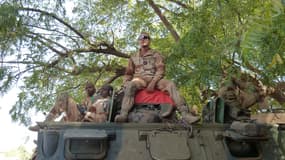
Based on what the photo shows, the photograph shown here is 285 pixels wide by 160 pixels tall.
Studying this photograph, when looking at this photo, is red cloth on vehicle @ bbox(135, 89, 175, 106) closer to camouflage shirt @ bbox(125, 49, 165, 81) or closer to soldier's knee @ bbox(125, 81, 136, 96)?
soldier's knee @ bbox(125, 81, 136, 96)

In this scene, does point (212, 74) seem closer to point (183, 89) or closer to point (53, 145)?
point (183, 89)

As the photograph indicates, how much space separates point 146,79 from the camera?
267 inches

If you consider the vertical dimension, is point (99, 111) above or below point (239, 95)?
below

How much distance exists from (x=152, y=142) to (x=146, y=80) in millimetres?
1416

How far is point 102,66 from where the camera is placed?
12.0 metres

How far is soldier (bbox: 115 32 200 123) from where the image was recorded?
6.25 meters

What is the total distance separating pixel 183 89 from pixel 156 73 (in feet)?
12.1

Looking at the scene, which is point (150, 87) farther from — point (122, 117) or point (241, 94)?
point (241, 94)

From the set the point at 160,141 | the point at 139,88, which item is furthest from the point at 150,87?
the point at 160,141

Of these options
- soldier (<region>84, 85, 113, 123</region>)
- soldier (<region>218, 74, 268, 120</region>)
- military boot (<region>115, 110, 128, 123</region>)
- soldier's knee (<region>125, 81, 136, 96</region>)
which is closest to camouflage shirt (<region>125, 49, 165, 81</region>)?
soldier's knee (<region>125, 81, 136, 96</region>)

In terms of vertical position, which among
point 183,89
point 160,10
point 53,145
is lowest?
point 53,145

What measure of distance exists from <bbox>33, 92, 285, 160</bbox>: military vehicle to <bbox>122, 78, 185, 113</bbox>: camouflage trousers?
1.57 feet

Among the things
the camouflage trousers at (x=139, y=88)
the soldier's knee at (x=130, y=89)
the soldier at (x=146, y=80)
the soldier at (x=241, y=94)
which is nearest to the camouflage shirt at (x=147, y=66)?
the soldier at (x=146, y=80)

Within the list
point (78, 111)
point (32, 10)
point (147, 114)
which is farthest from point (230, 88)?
point (32, 10)
